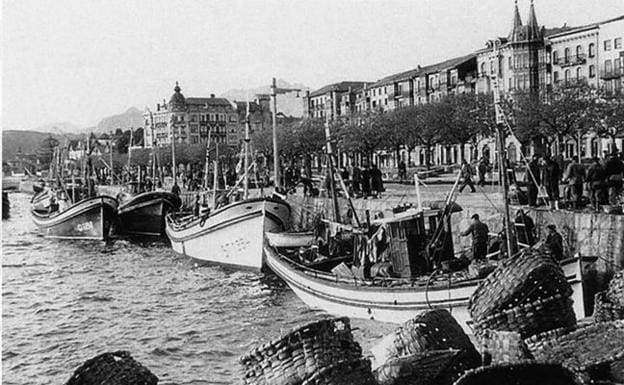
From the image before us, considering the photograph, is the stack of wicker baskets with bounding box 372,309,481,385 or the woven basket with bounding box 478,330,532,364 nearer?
the woven basket with bounding box 478,330,532,364

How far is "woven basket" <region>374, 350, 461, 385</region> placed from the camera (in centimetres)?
723

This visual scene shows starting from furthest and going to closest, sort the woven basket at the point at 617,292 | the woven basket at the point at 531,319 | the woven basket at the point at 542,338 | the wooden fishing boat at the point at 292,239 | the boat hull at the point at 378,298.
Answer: the wooden fishing boat at the point at 292,239 → the boat hull at the point at 378,298 → the woven basket at the point at 617,292 → the woven basket at the point at 531,319 → the woven basket at the point at 542,338

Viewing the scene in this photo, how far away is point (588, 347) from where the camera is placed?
760 centimetres

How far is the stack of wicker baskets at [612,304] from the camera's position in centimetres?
934

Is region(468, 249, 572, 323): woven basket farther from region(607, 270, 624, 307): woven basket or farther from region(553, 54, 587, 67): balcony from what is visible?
region(553, 54, 587, 67): balcony

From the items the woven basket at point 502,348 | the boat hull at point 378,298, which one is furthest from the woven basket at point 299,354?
the boat hull at point 378,298

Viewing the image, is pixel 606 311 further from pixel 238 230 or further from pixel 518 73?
pixel 518 73

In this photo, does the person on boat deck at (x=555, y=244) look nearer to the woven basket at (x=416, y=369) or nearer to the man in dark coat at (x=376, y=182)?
the woven basket at (x=416, y=369)

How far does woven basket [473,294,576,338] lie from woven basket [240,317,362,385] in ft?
8.54

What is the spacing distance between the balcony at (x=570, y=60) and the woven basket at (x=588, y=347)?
177 feet

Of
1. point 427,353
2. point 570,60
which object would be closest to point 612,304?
point 427,353

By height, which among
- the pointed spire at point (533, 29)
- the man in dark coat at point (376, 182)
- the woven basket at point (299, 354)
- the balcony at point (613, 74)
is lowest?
the woven basket at point (299, 354)

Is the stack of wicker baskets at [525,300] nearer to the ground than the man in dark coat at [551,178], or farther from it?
nearer to the ground

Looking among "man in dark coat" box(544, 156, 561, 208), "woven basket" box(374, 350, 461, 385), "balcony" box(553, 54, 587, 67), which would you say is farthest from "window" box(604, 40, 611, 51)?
"woven basket" box(374, 350, 461, 385)
